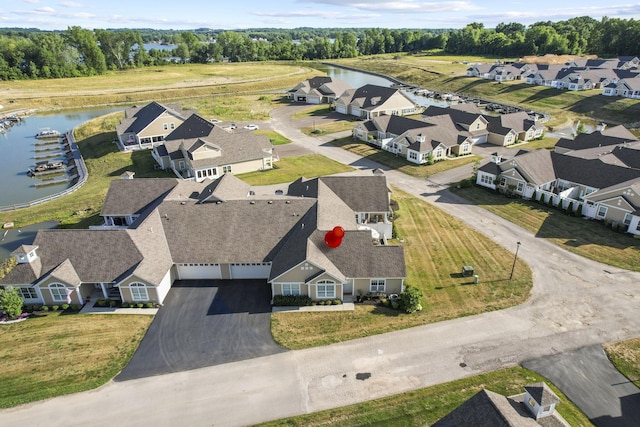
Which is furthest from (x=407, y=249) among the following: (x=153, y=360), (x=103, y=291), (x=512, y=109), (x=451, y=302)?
(x=512, y=109)

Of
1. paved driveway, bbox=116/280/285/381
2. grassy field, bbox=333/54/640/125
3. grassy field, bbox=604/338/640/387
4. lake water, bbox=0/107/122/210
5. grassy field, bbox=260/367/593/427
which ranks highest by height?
grassy field, bbox=333/54/640/125

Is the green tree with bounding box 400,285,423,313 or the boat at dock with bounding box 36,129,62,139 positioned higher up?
the green tree with bounding box 400,285,423,313

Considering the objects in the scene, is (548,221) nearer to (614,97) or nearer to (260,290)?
(260,290)

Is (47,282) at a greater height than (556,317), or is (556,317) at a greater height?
(47,282)

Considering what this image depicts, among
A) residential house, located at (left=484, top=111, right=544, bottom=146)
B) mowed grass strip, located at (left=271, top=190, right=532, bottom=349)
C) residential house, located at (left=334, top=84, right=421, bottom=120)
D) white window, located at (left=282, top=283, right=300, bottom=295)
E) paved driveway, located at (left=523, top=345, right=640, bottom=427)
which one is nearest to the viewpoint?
paved driveway, located at (left=523, top=345, right=640, bottom=427)

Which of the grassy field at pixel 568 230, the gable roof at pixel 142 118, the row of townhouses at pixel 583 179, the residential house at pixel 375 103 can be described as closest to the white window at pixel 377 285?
the grassy field at pixel 568 230

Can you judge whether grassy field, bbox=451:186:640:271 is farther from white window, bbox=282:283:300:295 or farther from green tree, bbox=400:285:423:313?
white window, bbox=282:283:300:295

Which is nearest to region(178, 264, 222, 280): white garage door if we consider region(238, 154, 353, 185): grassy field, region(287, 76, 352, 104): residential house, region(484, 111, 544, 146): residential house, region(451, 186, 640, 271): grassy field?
region(238, 154, 353, 185): grassy field
